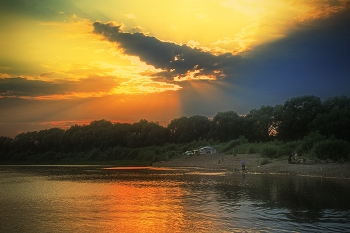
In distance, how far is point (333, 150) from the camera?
59.6 m

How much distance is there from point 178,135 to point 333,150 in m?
110

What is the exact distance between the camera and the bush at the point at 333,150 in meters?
58.6

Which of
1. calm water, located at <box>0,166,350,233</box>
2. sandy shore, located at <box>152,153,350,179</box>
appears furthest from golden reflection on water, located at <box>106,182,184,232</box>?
sandy shore, located at <box>152,153,350,179</box>

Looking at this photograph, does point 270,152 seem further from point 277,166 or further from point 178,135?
point 178,135

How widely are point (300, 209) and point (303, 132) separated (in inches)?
3766

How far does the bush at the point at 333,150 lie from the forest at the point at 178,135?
17.9 meters

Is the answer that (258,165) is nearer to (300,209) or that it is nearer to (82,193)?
(82,193)

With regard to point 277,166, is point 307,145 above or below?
above

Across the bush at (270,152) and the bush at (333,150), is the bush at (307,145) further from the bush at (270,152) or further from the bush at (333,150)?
the bush at (333,150)

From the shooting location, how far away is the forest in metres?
108

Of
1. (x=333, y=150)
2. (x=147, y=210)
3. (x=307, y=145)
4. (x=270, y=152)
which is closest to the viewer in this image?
(x=147, y=210)

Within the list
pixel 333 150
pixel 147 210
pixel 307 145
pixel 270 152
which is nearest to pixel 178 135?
pixel 270 152

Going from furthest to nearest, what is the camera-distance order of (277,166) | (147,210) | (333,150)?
(277,166), (333,150), (147,210)

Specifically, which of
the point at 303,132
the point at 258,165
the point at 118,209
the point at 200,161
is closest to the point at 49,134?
the point at 200,161
